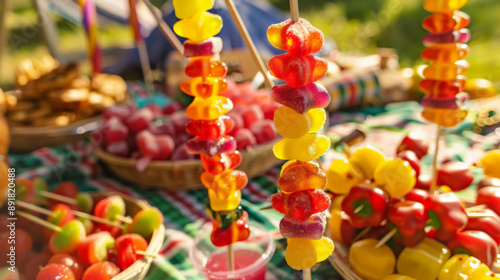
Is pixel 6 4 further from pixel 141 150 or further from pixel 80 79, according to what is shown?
pixel 80 79

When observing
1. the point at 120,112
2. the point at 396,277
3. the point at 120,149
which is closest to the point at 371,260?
the point at 396,277

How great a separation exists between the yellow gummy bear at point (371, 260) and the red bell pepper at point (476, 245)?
0.40ft

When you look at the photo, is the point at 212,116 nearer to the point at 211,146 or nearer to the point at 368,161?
the point at 211,146

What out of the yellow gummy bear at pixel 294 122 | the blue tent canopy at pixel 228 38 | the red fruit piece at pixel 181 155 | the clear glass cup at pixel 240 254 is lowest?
the clear glass cup at pixel 240 254

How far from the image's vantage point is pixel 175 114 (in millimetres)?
1472

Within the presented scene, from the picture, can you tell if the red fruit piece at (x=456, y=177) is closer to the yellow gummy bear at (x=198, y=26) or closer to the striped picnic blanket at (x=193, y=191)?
the striped picnic blanket at (x=193, y=191)

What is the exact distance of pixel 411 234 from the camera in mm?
752

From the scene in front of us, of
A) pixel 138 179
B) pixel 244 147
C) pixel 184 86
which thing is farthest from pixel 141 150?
pixel 184 86

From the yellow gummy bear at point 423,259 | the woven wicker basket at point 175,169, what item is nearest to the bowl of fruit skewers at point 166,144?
the woven wicker basket at point 175,169

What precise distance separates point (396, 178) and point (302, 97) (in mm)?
328

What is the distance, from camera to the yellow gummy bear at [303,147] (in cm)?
59

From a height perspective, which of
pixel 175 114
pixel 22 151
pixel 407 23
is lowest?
pixel 22 151

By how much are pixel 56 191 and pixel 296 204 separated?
0.83m

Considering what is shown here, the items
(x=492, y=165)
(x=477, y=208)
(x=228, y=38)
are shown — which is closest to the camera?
(x=477, y=208)
